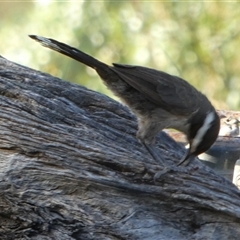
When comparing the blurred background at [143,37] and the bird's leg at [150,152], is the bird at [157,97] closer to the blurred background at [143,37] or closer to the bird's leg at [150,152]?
the bird's leg at [150,152]

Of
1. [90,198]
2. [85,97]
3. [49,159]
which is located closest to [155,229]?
[90,198]

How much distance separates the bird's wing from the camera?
3943mm

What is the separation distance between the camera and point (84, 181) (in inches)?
123

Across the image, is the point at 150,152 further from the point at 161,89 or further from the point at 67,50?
the point at 67,50

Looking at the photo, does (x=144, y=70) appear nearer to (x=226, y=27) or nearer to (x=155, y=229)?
(x=155, y=229)

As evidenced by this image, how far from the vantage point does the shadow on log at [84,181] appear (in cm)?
304

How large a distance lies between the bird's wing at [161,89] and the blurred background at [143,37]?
10.8 ft

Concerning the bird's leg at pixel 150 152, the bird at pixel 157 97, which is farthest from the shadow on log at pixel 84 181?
→ the bird at pixel 157 97

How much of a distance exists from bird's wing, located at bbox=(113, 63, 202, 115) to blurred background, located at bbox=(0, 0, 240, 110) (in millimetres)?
3305

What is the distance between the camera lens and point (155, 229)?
10.7 ft

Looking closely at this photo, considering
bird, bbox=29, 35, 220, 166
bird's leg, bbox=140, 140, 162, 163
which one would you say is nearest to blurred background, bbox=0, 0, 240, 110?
bird, bbox=29, 35, 220, 166

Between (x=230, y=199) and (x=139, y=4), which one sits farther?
(x=139, y=4)

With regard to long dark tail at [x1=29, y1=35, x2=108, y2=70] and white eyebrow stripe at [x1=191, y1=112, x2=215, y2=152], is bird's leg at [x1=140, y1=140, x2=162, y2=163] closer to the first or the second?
Result: white eyebrow stripe at [x1=191, y1=112, x2=215, y2=152]

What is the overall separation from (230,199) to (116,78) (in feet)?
3.27
